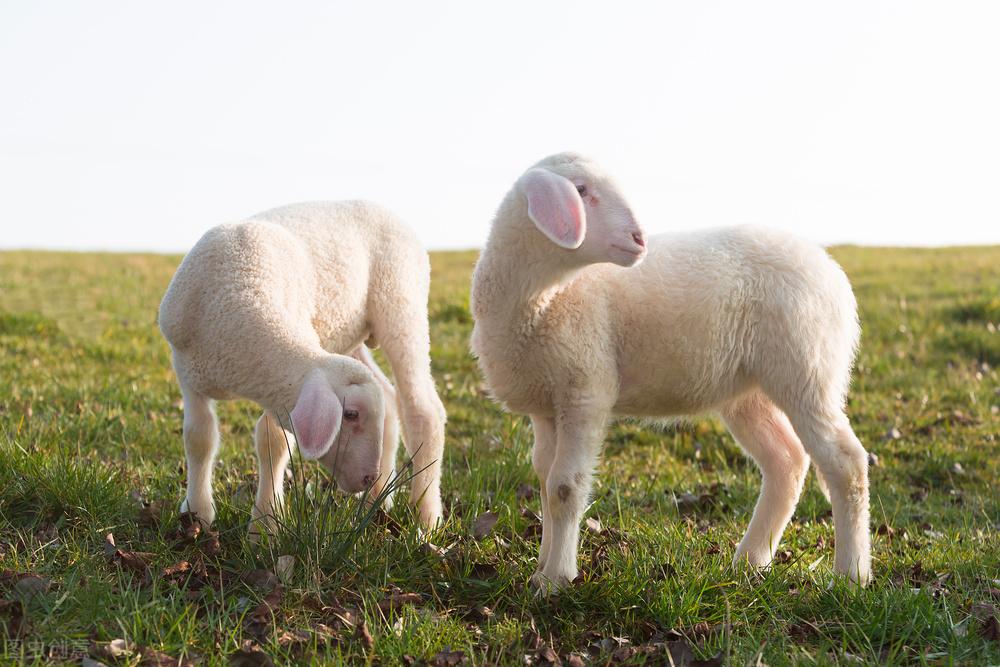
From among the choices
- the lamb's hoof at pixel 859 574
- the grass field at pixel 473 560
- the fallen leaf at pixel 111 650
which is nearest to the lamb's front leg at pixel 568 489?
the grass field at pixel 473 560

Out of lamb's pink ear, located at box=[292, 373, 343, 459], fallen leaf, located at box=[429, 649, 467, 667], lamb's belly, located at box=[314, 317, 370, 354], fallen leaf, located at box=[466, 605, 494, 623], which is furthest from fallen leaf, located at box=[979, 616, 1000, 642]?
lamb's belly, located at box=[314, 317, 370, 354]

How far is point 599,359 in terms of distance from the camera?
4.55 meters

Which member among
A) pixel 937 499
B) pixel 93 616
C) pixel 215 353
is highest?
pixel 215 353

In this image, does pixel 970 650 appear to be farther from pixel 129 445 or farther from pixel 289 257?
pixel 129 445

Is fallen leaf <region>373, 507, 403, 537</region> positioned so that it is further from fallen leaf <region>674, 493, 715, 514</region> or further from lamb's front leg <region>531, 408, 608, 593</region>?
fallen leaf <region>674, 493, 715, 514</region>

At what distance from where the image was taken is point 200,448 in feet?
16.7

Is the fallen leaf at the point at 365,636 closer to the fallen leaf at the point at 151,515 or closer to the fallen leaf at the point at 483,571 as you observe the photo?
the fallen leaf at the point at 483,571

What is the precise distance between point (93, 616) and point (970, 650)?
3.48 metres

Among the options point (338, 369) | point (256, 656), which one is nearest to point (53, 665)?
point (256, 656)

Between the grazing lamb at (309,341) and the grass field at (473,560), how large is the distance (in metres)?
0.26

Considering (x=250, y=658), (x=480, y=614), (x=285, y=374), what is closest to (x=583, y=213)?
(x=285, y=374)

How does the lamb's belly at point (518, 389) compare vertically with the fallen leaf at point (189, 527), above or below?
above

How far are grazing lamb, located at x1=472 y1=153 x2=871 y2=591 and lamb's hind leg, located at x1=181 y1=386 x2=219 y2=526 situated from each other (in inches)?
59.0

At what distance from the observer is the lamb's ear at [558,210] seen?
4137 mm
